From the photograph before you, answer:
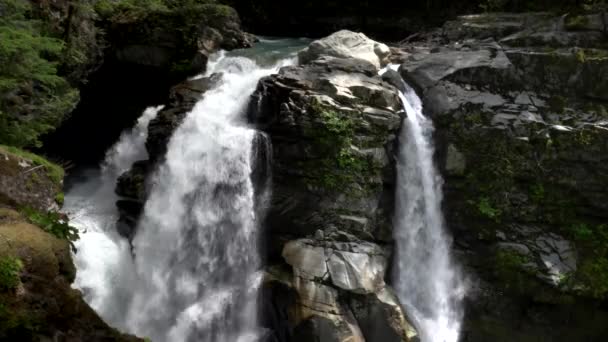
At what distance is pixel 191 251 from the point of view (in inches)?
400

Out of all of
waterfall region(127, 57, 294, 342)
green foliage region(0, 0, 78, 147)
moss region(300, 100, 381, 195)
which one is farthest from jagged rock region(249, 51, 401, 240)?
green foliage region(0, 0, 78, 147)

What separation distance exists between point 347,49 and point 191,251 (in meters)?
7.21

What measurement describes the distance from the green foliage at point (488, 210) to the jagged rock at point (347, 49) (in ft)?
15.8

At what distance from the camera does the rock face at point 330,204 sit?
30.3 feet

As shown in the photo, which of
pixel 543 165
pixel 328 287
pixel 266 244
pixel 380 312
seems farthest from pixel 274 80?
pixel 543 165

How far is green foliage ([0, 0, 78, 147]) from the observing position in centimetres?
930

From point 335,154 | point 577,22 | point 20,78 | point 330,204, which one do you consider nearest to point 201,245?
point 330,204

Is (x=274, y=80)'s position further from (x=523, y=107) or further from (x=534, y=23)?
(x=534, y=23)

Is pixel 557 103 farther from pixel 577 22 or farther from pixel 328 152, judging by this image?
pixel 328 152

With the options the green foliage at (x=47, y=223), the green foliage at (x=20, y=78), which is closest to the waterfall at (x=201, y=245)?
the green foliage at (x=47, y=223)

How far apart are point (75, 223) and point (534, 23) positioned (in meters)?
13.7

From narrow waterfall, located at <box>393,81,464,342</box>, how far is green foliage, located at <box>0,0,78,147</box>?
844 centimetres

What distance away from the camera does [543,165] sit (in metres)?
10.7

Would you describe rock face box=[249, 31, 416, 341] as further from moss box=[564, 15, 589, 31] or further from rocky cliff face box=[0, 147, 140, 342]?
moss box=[564, 15, 589, 31]
